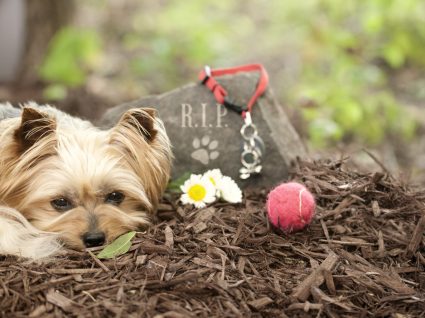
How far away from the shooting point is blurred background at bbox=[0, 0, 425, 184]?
750cm

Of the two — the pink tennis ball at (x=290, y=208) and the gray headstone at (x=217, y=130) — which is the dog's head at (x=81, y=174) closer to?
the gray headstone at (x=217, y=130)

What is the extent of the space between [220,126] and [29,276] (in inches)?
81.4

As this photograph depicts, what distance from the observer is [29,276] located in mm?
3227

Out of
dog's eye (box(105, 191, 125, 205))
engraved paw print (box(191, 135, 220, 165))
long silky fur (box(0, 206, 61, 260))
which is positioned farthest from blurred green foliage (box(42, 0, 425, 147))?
long silky fur (box(0, 206, 61, 260))

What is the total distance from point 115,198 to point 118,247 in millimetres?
499

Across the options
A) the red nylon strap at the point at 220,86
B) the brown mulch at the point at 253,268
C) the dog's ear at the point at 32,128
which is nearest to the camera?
the brown mulch at the point at 253,268

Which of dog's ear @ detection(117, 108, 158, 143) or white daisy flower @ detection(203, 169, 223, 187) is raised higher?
dog's ear @ detection(117, 108, 158, 143)

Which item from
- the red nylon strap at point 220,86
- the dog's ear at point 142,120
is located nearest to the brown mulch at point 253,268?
the dog's ear at point 142,120

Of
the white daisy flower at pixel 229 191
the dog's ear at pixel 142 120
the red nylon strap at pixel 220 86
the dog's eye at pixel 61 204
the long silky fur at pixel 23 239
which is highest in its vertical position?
the dog's ear at pixel 142 120

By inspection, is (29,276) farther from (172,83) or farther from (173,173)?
(172,83)

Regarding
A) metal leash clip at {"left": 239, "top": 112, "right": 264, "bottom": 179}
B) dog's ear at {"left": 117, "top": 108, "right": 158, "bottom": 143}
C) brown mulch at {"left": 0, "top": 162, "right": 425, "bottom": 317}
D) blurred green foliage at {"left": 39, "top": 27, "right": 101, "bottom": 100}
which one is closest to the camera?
brown mulch at {"left": 0, "top": 162, "right": 425, "bottom": 317}

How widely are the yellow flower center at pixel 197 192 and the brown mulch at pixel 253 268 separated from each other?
12 centimetres

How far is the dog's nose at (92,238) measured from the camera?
360cm

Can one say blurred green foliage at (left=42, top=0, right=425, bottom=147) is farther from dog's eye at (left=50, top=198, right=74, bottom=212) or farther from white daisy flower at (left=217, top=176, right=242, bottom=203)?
dog's eye at (left=50, top=198, right=74, bottom=212)
